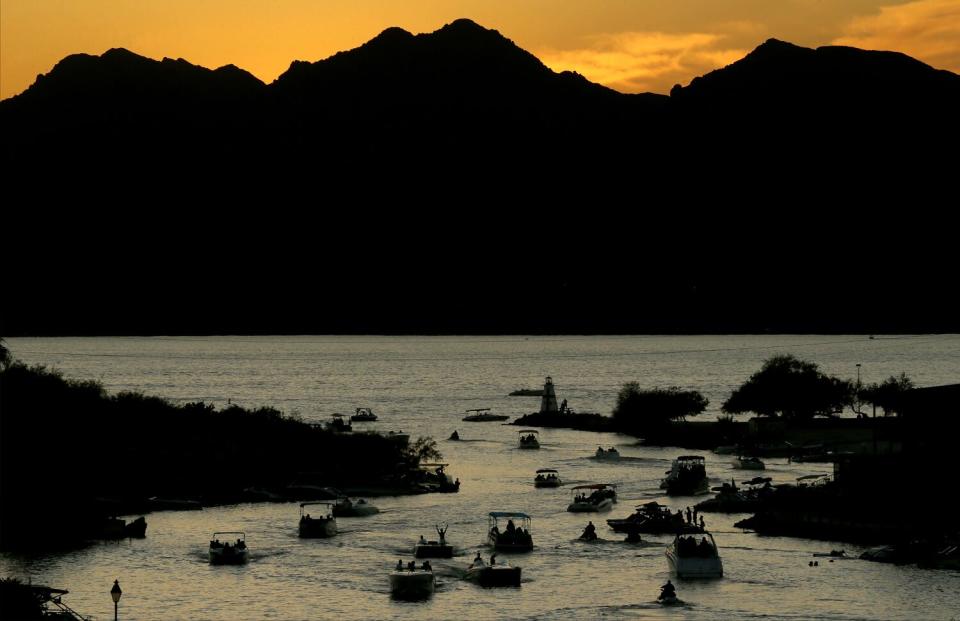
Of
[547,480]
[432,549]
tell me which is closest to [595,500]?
[547,480]

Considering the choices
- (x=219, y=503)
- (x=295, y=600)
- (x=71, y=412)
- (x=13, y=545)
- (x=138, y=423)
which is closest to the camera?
(x=295, y=600)

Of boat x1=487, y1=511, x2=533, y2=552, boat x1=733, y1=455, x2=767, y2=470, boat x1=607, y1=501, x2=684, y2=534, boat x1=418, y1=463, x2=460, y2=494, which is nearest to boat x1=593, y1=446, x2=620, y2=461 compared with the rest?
boat x1=733, y1=455, x2=767, y2=470

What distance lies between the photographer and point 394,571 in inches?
2532

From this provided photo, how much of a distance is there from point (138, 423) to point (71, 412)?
788 cm

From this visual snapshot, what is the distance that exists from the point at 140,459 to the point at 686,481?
3294cm

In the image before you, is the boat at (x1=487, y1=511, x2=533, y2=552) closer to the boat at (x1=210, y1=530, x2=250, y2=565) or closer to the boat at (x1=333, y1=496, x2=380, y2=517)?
the boat at (x1=210, y1=530, x2=250, y2=565)

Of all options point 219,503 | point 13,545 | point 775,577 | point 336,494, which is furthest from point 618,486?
point 13,545

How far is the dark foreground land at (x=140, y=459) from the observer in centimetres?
7525

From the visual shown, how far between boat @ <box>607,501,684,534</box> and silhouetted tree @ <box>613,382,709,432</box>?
57.3 m

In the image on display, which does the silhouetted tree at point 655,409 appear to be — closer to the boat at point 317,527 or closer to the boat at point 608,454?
the boat at point 608,454

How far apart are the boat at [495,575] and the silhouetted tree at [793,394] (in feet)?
214

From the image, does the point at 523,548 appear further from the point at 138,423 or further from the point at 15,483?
the point at 138,423

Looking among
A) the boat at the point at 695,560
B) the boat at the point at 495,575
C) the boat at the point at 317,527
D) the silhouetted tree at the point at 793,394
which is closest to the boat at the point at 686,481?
the boat at the point at 317,527

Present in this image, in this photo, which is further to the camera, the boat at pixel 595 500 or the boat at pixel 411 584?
the boat at pixel 595 500
